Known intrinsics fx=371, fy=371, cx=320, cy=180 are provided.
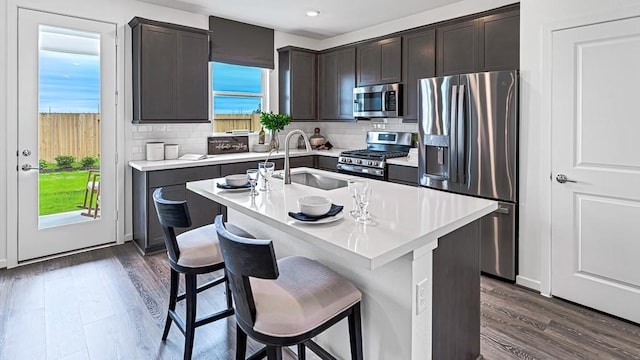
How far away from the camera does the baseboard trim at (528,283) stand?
3.05m

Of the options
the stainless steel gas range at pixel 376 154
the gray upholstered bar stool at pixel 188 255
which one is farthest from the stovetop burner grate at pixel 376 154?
the gray upholstered bar stool at pixel 188 255

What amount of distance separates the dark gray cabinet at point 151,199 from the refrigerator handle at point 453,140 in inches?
101

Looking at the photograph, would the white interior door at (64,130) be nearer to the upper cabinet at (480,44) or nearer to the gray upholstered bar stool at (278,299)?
the gray upholstered bar stool at (278,299)

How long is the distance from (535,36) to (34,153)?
463 cm

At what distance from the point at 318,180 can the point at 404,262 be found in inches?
58.4

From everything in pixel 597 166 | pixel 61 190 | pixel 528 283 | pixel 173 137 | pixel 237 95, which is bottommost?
pixel 528 283

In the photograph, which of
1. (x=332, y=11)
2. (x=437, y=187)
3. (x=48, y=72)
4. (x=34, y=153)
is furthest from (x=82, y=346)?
(x=332, y=11)

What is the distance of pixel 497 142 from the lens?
10.4 ft

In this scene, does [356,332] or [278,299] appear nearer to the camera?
[278,299]

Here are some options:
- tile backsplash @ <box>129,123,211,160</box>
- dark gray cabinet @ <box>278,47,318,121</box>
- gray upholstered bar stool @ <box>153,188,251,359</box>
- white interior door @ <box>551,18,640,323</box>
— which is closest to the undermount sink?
gray upholstered bar stool @ <box>153,188,251,359</box>

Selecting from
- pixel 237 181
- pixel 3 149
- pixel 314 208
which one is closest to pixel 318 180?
pixel 237 181

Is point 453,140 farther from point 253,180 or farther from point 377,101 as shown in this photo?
point 253,180

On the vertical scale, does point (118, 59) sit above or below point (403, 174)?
above

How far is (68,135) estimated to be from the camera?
3.80m
